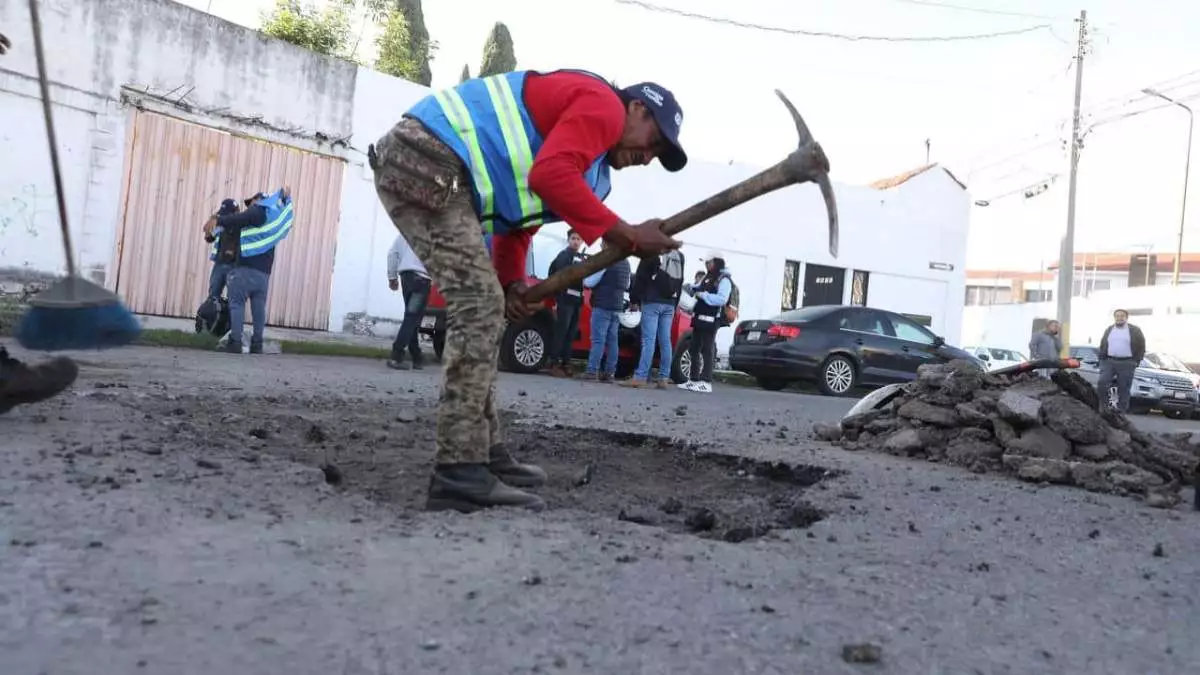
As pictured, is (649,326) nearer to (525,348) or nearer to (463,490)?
(525,348)

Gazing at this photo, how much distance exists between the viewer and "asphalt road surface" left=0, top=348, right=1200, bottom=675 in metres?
2.04

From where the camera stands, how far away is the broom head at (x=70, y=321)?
414 centimetres

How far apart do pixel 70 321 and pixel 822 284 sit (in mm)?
21981

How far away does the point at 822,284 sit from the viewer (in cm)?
2469

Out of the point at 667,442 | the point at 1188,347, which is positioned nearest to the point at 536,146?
the point at 667,442

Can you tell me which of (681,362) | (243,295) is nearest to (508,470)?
(243,295)

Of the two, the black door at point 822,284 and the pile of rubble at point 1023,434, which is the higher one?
the black door at point 822,284

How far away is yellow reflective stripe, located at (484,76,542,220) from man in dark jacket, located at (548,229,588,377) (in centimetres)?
791

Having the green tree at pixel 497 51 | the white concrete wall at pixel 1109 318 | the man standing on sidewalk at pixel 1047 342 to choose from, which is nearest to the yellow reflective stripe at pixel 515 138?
the man standing on sidewalk at pixel 1047 342

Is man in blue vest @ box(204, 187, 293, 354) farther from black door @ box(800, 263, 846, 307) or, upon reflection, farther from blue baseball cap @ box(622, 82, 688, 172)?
black door @ box(800, 263, 846, 307)

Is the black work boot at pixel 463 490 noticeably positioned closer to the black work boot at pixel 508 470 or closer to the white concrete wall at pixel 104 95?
the black work boot at pixel 508 470

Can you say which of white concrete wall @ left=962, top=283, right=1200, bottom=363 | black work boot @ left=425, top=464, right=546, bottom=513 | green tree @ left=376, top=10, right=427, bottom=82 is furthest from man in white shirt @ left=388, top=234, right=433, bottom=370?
white concrete wall @ left=962, top=283, right=1200, bottom=363

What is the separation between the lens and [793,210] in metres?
23.9

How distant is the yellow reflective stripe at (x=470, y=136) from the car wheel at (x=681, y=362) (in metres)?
9.57
